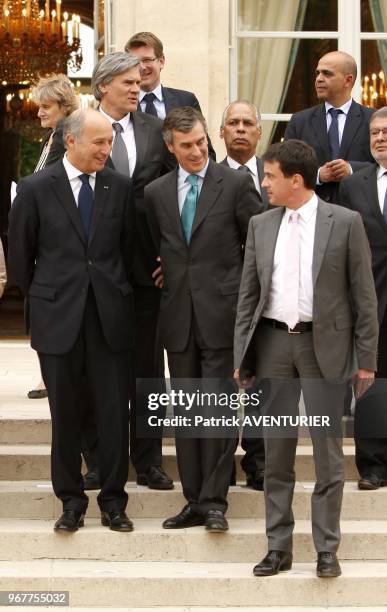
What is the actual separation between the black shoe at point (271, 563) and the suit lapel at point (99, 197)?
1.72 meters

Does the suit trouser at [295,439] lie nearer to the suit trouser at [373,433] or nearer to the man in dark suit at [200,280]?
the man in dark suit at [200,280]

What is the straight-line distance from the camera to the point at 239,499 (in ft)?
21.9

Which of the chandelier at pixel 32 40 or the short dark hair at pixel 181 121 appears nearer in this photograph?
the short dark hair at pixel 181 121

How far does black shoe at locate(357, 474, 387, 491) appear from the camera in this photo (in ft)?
22.3

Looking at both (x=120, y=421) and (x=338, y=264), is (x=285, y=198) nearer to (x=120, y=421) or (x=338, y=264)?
(x=338, y=264)

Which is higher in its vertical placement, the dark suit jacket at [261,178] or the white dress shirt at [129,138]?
the white dress shirt at [129,138]

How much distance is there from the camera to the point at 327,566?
6023mm

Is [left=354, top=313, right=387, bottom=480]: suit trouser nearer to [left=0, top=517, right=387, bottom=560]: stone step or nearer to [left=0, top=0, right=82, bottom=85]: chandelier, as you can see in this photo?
[left=0, top=517, right=387, bottom=560]: stone step

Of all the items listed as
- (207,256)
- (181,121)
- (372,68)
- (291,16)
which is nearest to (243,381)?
(207,256)

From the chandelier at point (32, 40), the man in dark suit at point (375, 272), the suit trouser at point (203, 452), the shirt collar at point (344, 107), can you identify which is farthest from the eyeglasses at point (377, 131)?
the chandelier at point (32, 40)

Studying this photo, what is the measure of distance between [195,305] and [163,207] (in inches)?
20.2

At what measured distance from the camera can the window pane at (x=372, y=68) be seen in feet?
31.8

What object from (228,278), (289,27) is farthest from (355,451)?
(289,27)

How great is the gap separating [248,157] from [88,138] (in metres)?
1.12
